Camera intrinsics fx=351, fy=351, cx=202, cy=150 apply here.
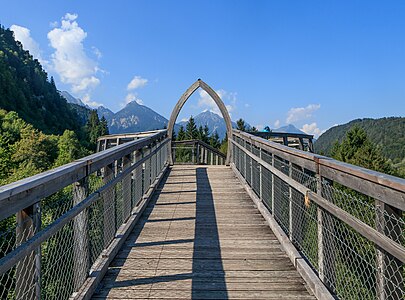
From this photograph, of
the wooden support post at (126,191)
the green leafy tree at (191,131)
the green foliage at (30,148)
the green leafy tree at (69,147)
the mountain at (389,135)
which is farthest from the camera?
the mountain at (389,135)

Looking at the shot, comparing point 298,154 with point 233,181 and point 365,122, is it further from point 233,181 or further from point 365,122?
point 365,122

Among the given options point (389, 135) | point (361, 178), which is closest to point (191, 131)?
point (361, 178)

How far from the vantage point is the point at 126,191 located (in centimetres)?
449

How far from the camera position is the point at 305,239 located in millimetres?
3609

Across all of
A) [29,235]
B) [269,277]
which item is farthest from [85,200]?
[269,277]

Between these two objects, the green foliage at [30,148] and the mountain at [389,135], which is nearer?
the green foliage at [30,148]

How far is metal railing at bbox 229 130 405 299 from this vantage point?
5.65 ft

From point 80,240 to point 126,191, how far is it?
5.72 feet

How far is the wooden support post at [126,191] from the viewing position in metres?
4.28

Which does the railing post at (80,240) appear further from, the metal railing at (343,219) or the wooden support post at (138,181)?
the wooden support post at (138,181)

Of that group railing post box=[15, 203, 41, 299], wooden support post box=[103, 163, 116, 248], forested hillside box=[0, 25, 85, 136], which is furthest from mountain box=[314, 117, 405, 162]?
railing post box=[15, 203, 41, 299]

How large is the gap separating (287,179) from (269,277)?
991 mm

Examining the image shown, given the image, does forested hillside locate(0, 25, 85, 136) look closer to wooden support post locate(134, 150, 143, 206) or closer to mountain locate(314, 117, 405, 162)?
mountain locate(314, 117, 405, 162)

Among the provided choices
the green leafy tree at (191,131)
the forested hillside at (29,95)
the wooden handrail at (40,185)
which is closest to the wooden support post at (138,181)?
the wooden handrail at (40,185)
